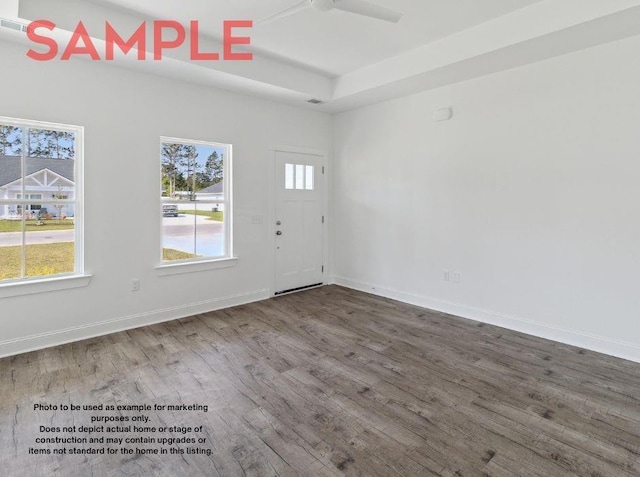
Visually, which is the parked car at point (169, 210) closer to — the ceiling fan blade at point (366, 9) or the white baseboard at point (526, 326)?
the ceiling fan blade at point (366, 9)

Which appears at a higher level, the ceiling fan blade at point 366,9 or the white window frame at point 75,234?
the ceiling fan blade at point 366,9

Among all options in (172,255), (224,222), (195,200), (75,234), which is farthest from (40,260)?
(224,222)

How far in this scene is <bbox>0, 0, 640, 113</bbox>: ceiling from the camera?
2889 mm

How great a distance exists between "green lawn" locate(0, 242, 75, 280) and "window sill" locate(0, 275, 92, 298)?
11 cm

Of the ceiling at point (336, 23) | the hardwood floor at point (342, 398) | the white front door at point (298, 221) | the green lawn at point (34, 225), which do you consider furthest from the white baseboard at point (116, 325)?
the ceiling at point (336, 23)

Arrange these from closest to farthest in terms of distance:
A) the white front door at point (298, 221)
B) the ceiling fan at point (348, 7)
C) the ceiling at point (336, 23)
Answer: the ceiling fan at point (348, 7)
the ceiling at point (336, 23)
the white front door at point (298, 221)

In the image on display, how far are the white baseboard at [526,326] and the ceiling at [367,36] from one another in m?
2.68

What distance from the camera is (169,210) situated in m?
4.17

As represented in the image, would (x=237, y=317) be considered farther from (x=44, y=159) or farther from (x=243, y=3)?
(x=243, y=3)

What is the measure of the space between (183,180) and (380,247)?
9.29ft

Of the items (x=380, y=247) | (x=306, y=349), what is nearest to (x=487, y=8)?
(x=380, y=247)

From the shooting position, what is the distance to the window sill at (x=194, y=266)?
4.09 m

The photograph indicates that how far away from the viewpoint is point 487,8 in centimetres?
305

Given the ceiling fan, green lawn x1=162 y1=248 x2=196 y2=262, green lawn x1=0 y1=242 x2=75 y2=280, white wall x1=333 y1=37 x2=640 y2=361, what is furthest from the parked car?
white wall x1=333 y1=37 x2=640 y2=361
